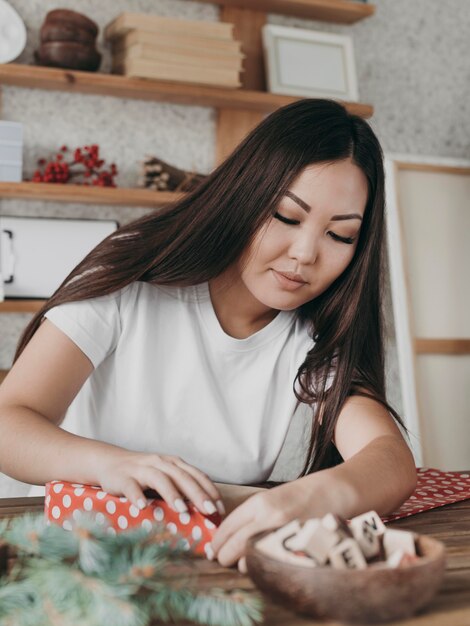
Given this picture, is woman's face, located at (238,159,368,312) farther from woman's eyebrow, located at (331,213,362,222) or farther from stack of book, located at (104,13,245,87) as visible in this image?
stack of book, located at (104,13,245,87)

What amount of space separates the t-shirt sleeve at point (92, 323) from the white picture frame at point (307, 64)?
1.91 metres

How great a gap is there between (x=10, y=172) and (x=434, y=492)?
185cm

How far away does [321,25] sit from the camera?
337 centimetres

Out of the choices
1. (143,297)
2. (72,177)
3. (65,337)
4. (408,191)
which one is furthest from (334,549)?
(408,191)

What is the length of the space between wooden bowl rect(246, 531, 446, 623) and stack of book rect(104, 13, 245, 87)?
237cm

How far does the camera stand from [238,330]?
1585 mm

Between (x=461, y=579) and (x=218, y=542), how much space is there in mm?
233

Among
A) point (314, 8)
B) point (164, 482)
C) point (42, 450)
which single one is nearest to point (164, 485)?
point (164, 482)

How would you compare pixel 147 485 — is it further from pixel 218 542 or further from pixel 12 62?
pixel 12 62

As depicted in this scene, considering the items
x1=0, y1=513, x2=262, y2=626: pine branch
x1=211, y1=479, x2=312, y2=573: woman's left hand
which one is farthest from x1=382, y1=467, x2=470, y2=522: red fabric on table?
x1=0, y1=513, x2=262, y2=626: pine branch

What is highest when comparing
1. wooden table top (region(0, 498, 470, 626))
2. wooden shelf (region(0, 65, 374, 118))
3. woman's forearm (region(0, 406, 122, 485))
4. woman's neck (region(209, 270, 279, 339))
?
wooden shelf (region(0, 65, 374, 118))

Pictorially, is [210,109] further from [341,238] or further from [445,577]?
[445,577]

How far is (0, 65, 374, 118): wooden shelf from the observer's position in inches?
107

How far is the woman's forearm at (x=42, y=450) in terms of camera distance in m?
1.02
